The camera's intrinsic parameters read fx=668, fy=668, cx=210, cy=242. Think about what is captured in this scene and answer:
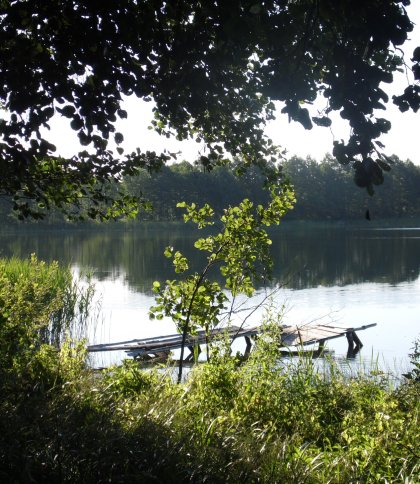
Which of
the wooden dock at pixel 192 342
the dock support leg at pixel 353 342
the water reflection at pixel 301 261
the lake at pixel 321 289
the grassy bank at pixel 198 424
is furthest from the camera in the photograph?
the water reflection at pixel 301 261

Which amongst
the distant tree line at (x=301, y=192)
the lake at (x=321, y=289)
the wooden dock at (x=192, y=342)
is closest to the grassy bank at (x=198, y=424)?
the lake at (x=321, y=289)

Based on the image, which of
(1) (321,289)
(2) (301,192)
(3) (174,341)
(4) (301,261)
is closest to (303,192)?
(2) (301,192)

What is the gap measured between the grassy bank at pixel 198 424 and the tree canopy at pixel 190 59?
144 cm

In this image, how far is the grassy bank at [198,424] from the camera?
340 centimetres

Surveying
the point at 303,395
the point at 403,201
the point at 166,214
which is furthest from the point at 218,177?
the point at 303,395

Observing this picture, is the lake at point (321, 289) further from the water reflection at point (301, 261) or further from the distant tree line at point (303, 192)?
the distant tree line at point (303, 192)

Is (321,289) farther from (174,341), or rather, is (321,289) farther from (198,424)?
(198,424)

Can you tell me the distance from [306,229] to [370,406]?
264 ft

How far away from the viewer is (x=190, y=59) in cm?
431

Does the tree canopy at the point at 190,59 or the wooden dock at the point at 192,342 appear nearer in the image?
the tree canopy at the point at 190,59

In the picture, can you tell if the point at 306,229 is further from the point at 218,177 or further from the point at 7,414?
the point at 7,414

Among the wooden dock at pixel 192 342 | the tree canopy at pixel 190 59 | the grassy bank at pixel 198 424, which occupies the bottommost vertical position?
the wooden dock at pixel 192 342

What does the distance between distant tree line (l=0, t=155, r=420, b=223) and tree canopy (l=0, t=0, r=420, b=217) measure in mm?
82291

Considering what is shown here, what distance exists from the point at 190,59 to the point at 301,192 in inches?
3550
